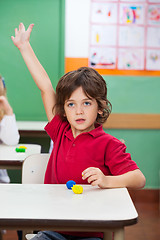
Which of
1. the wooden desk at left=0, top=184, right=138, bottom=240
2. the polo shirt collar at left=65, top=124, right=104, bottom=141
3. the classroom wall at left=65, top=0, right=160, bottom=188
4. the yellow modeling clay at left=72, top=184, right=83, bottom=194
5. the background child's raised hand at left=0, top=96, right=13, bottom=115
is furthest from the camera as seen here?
the classroom wall at left=65, top=0, right=160, bottom=188

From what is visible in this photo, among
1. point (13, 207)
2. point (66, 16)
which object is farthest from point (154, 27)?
point (13, 207)

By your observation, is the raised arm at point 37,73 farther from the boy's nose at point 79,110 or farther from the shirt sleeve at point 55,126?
the boy's nose at point 79,110

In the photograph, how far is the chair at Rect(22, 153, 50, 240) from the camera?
1.93 m

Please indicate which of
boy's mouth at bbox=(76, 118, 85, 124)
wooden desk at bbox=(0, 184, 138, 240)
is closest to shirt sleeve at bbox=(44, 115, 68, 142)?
boy's mouth at bbox=(76, 118, 85, 124)

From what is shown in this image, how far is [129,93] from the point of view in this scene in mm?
4129

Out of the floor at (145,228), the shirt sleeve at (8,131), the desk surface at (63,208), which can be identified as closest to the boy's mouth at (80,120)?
the desk surface at (63,208)

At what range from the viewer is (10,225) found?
3.77 feet

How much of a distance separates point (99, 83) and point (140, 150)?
97.6 inches

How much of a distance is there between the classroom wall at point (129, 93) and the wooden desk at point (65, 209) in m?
2.65

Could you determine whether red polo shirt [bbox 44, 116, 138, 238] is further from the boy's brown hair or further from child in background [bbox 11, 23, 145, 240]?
the boy's brown hair

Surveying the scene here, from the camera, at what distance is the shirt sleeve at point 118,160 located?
163 centimetres

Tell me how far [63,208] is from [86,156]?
48 cm

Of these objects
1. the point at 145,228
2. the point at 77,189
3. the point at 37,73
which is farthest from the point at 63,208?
the point at 145,228

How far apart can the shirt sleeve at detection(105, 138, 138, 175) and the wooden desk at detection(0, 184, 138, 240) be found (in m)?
0.13
